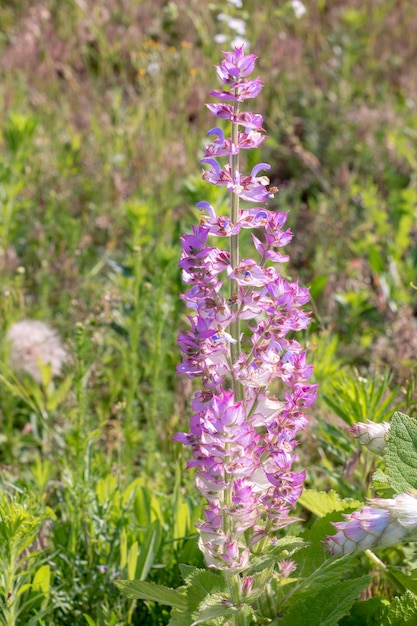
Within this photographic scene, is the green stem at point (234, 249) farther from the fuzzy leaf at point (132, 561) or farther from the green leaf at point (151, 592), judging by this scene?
the fuzzy leaf at point (132, 561)

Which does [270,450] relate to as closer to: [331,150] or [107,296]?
[107,296]

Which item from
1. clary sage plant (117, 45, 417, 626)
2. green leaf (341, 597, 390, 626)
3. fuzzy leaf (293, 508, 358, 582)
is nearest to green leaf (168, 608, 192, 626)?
clary sage plant (117, 45, 417, 626)

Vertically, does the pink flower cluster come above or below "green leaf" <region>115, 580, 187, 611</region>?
above

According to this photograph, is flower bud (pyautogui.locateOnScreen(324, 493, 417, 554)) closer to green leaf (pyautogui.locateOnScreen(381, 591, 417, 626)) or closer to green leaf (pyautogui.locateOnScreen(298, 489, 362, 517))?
green leaf (pyautogui.locateOnScreen(381, 591, 417, 626))

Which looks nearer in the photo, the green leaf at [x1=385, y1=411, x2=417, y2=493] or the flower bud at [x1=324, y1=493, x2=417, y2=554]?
the flower bud at [x1=324, y1=493, x2=417, y2=554]

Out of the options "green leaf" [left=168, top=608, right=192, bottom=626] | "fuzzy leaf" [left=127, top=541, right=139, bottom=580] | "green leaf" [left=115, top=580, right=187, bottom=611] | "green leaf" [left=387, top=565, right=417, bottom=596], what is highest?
"green leaf" [left=115, top=580, right=187, bottom=611]

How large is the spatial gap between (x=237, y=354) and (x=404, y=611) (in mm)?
557

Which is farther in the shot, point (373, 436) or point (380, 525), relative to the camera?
point (373, 436)

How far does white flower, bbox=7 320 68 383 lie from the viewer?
9.30 feet

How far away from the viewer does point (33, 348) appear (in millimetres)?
2838

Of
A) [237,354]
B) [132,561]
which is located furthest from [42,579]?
[237,354]

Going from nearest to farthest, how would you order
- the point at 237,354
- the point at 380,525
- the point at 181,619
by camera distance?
1. the point at 380,525
2. the point at 237,354
3. the point at 181,619

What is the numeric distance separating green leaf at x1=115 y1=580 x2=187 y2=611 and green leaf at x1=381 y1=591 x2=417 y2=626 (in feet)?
1.20

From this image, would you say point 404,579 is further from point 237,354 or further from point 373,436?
point 237,354
